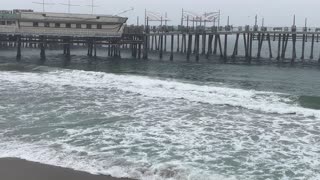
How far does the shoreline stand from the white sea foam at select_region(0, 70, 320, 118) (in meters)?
13.5

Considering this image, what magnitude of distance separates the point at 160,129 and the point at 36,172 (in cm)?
699

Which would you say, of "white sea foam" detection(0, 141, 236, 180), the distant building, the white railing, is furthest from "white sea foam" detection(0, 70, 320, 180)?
the distant building

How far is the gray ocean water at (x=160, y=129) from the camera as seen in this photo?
14.7 metres

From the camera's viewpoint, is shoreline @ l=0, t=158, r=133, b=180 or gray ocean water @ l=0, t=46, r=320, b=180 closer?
shoreline @ l=0, t=158, r=133, b=180

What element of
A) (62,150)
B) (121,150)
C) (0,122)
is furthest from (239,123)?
(0,122)

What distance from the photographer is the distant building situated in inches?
2324

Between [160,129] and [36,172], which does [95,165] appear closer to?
[36,172]

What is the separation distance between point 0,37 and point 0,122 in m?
44.7

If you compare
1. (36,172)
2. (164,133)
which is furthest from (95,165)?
(164,133)

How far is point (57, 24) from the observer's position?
60.5m

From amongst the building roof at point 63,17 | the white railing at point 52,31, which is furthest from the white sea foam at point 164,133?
the building roof at point 63,17

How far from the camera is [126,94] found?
29688 millimetres

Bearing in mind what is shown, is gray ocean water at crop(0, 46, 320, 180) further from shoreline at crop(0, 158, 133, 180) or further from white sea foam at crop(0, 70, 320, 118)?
shoreline at crop(0, 158, 133, 180)

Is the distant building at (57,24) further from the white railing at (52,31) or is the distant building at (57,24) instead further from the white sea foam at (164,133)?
the white sea foam at (164,133)
